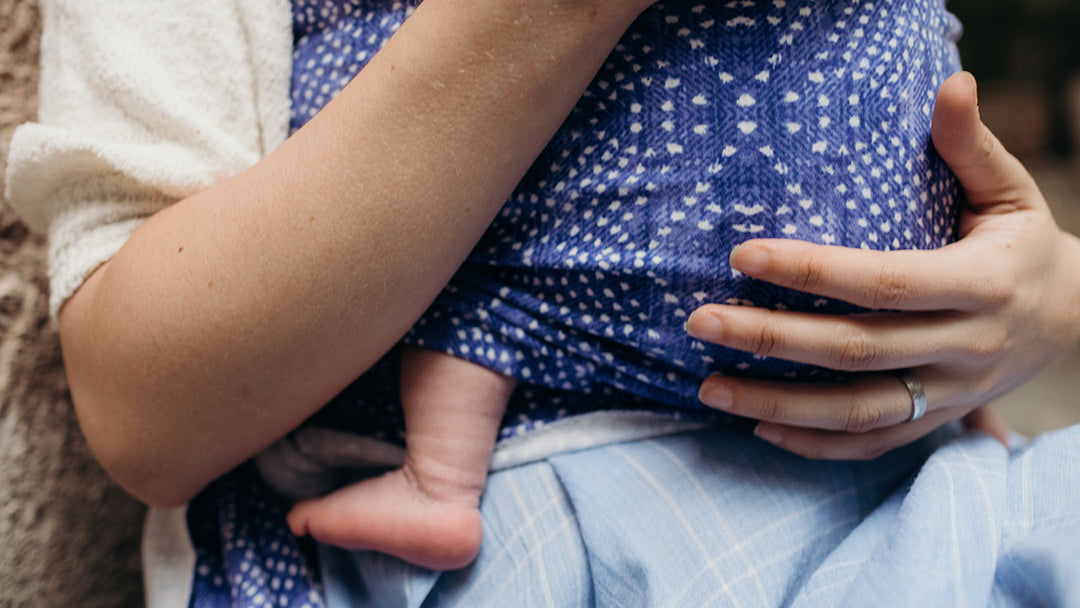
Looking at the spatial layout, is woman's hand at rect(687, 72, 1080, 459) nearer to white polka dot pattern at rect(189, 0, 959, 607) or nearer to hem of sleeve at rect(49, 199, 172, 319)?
white polka dot pattern at rect(189, 0, 959, 607)

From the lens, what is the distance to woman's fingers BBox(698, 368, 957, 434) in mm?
424

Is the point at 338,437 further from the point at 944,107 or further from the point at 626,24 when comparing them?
the point at 944,107

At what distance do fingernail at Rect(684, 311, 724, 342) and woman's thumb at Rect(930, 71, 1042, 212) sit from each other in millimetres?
202

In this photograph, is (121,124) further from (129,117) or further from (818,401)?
(818,401)

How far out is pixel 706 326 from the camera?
39cm

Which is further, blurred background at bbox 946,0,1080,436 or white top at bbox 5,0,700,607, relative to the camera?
blurred background at bbox 946,0,1080,436

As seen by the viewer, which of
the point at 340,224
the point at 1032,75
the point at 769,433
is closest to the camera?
the point at 340,224

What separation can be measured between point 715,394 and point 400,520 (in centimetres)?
25

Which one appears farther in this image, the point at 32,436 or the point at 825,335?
the point at 32,436

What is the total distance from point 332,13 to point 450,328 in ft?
0.82

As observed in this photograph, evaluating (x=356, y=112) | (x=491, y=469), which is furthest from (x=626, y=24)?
(x=491, y=469)

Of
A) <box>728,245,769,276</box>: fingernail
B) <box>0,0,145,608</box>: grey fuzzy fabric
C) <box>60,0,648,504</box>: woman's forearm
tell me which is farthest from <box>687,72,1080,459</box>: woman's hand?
<box>0,0,145,608</box>: grey fuzzy fabric

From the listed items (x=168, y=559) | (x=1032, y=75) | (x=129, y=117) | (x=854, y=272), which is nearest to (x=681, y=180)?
(x=854, y=272)

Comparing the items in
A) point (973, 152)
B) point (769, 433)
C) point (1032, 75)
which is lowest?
point (769, 433)
